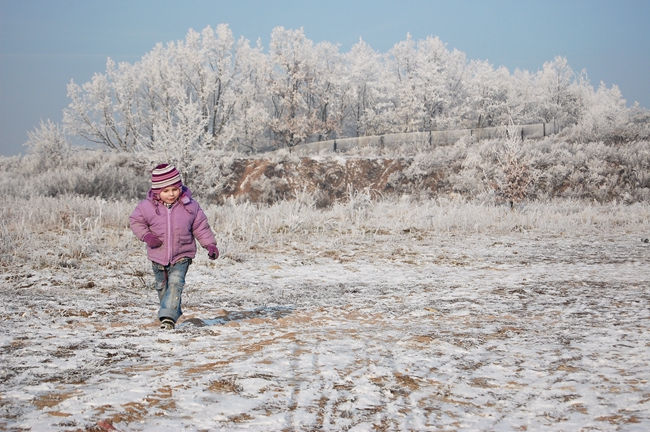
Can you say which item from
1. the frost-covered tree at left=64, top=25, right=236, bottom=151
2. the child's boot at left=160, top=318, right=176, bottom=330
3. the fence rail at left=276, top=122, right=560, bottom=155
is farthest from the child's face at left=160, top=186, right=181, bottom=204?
the frost-covered tree at left=64, top=25, right=236, bottom=151

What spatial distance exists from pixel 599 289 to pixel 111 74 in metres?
46.4

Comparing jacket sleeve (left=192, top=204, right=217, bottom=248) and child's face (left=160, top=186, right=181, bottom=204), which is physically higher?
child's face (left=160, top=186, right=181, bottom=204)

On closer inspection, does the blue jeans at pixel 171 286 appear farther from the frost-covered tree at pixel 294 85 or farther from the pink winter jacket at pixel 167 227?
the frost-covered tree at pixel 294 85

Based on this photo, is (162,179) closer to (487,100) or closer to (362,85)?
(487,100)

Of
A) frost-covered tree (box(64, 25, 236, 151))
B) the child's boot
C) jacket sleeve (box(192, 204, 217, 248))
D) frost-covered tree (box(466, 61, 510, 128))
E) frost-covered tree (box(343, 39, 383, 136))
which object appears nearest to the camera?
the child's boot

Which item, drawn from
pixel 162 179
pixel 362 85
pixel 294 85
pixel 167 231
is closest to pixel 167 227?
pixel 167 231

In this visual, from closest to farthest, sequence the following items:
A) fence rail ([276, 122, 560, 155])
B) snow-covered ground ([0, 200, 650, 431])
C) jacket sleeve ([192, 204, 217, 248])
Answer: snow-covered ground ([0, 200, 650, 431])
jacket sleeve ([192, 204, 217, 248])
fence rail ([276, 122, 560, 155])

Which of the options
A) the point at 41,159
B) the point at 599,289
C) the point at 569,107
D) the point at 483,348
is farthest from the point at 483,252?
the point at 569,107

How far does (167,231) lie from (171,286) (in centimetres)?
48

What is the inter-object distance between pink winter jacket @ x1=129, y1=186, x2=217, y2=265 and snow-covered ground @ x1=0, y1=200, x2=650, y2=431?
625 mm

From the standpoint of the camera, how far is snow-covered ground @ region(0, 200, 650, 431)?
247 centimetres

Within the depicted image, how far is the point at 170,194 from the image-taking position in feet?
15.3

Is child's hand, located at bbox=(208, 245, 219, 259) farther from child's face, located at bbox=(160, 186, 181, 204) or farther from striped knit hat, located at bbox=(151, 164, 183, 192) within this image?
striped knit hat, located at bbox=(151, 164, 183, 192)

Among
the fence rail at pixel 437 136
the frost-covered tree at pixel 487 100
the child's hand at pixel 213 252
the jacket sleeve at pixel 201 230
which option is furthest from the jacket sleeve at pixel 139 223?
the frost-covered tree at pixel 487 100
